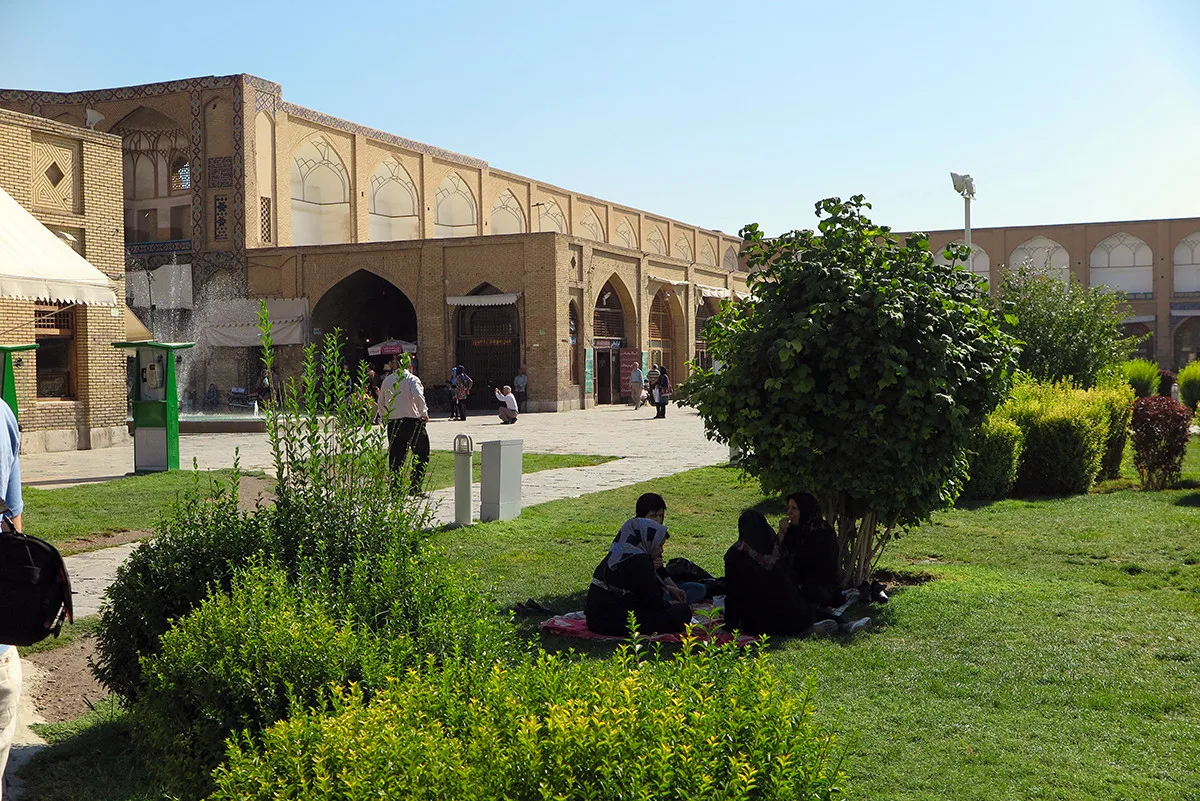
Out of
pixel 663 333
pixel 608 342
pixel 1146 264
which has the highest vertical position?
pixel 1146 264

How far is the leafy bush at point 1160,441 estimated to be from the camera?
12.2m

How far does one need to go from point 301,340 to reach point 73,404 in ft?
56.1

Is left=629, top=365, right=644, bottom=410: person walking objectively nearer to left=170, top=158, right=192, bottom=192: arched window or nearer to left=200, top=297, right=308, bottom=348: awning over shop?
left=200, top=297, right=308, bottom=348: awning over shop

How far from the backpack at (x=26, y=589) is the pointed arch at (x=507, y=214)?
136ft

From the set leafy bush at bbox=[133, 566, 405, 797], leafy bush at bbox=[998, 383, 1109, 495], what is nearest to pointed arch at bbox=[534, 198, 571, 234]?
leafy bush at bbox=[998, 383, 1109, 495]

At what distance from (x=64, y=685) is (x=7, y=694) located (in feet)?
7.81

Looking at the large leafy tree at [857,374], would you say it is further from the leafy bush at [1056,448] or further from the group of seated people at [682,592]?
the leafy bush at [1056,448]

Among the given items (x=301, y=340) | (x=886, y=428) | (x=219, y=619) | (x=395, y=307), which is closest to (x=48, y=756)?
(x=219, y=619)

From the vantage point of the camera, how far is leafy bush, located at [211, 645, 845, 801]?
2.07 metres

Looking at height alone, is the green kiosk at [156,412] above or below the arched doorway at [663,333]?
below

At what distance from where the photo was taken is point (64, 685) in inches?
201

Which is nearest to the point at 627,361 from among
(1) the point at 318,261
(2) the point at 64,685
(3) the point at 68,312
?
(1) the point at 318,261

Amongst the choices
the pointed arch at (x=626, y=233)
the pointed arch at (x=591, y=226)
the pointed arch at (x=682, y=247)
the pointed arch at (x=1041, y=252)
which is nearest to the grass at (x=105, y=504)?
the pointed arch at (x=591, y=226)

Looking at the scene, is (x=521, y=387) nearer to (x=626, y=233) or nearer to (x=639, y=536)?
(x=626, y=233)
